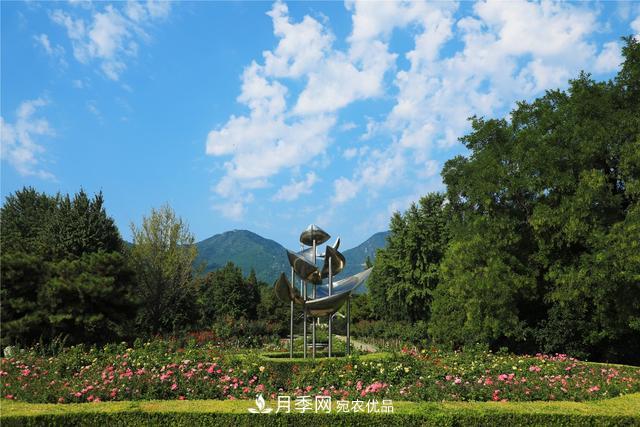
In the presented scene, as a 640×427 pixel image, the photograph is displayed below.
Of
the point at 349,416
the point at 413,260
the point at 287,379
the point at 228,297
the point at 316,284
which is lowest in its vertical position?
the point at 349,416

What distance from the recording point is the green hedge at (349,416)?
5621 mm

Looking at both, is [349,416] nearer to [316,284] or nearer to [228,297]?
[316,284]

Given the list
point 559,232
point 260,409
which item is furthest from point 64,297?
point 559,232

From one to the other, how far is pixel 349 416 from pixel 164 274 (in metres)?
18.5

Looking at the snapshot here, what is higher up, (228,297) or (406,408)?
(228,297)

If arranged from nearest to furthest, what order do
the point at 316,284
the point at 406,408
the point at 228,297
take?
the point at 406,408, the point at 316,284, the point at 228,297

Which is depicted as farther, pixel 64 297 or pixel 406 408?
pixel 64 297

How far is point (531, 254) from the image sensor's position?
51.6 feet

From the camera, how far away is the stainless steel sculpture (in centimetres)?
1184

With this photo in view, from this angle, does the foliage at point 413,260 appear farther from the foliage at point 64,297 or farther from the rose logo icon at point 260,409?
the rose logo icon at point 260,409

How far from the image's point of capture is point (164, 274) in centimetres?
2270

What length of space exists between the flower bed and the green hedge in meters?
1.23

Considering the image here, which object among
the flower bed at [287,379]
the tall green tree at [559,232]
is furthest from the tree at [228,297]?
the flower bed at [287,379]

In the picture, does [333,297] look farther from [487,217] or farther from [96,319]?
[96,319]
